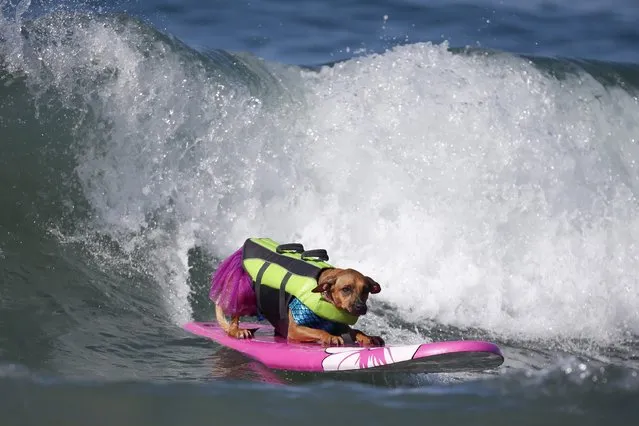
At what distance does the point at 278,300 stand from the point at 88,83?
12.1 feet

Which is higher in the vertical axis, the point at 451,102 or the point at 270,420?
the point at 451,102

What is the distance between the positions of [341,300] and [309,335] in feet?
1.24

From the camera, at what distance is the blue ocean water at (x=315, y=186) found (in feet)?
25.4

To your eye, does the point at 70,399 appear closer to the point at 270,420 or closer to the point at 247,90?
the point at 270,420

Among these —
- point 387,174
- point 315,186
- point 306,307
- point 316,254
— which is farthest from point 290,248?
point 387,174

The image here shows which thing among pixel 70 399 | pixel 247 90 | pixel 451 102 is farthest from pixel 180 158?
pixel 70 399

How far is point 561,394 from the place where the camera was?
223 inches

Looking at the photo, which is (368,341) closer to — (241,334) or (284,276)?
(284,276)

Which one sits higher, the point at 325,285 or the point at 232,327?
the point at 325,285

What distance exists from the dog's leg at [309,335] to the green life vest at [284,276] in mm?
97

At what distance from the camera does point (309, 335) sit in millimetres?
6418

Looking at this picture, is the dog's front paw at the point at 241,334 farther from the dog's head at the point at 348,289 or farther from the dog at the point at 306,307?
the dog's head at the point at 348,289

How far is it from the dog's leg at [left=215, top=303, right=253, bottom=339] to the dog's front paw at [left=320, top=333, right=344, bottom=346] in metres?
0.67

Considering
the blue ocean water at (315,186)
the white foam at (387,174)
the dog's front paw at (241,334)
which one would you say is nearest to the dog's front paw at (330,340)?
the blue ocean water at (315,186)
